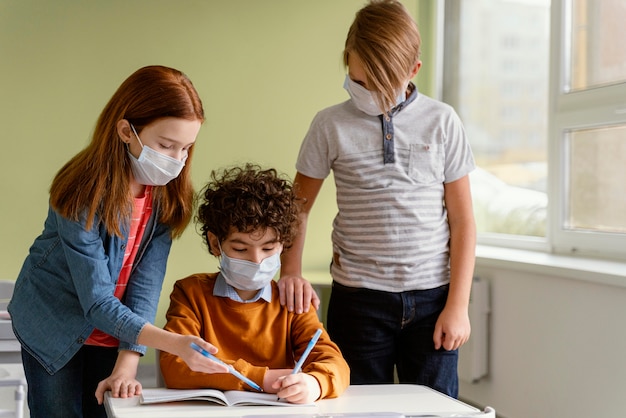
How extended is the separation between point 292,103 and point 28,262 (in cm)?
191

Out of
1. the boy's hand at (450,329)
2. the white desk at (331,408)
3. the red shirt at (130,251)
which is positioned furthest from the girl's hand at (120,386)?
the boy's hand at (450,329)

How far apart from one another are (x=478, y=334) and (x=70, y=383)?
170 centimetres

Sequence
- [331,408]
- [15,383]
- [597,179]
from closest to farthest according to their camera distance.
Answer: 1. [331,408]
2. [15,383]
3. [597,179]

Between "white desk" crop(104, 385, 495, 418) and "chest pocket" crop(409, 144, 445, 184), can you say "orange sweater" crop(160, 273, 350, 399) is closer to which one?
"white desk" crop(104, 385, 495, 418)

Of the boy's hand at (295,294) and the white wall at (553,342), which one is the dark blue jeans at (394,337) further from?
the white wall at (553,342)

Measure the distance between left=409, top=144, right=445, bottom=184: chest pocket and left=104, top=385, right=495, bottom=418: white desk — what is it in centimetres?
51

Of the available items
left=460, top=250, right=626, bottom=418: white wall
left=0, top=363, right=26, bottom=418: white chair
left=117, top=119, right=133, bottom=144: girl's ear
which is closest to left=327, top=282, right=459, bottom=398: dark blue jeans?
left=117, top=119, right=133, bottom=144: girl's ear

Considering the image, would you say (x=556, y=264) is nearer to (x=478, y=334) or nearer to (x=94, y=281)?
(x=478, y=334)

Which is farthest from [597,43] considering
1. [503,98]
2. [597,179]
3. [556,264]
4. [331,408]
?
[331,408]

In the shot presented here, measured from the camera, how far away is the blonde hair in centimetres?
163

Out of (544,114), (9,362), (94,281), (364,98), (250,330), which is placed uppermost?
(544,114)

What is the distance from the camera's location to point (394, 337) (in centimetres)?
176

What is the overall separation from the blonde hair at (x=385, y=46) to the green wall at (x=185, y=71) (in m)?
1.57

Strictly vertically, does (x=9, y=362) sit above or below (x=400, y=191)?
below
